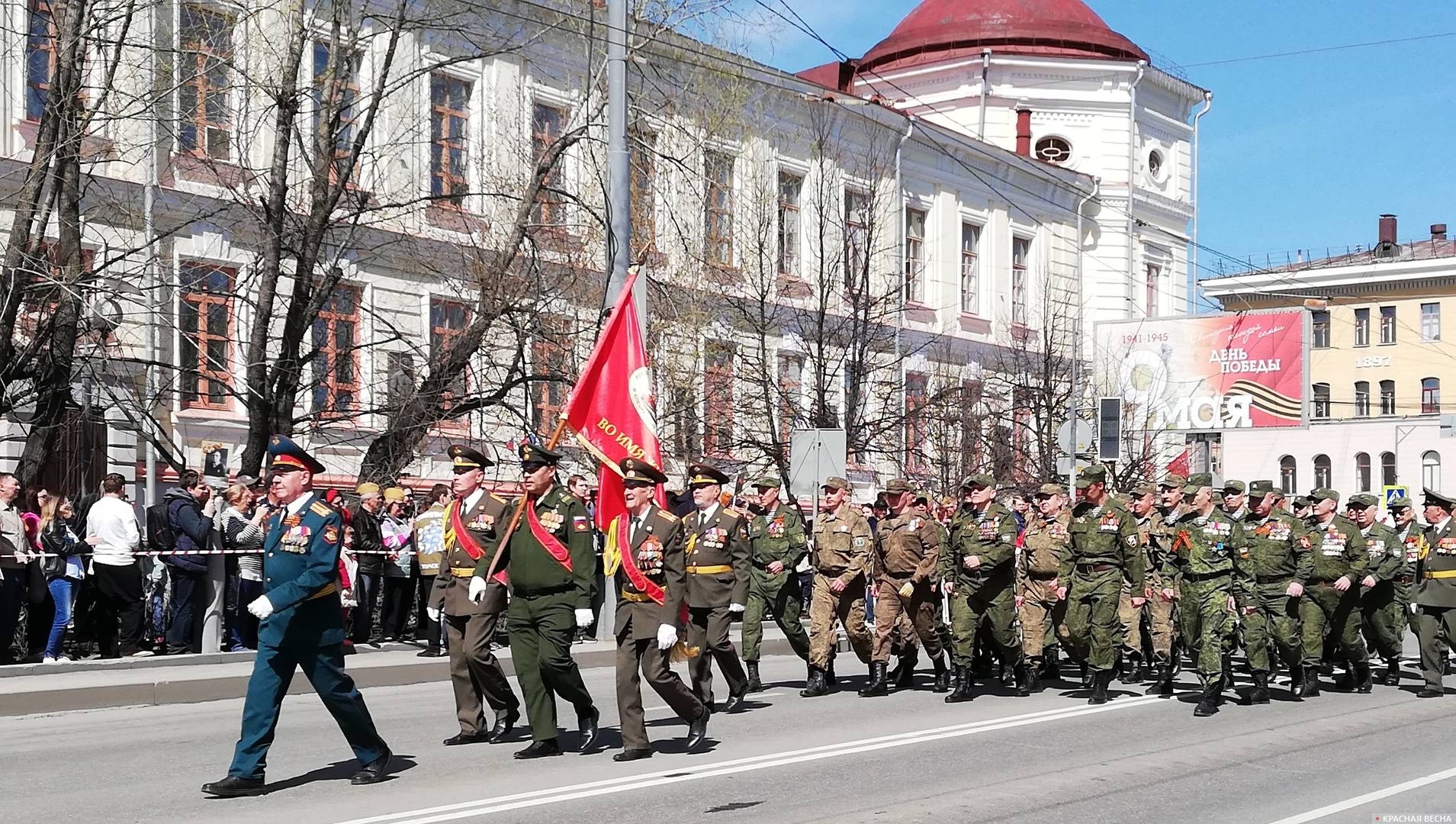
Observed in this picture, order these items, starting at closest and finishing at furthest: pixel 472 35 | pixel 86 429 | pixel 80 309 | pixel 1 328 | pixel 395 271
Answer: pixel 1 328
pixel 80 309
pixel 86 429
pixel 472 35
pixel 395 271

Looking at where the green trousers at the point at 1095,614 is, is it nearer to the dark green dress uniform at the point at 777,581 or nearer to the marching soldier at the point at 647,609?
the dark green dress uniform at the point at 777,581

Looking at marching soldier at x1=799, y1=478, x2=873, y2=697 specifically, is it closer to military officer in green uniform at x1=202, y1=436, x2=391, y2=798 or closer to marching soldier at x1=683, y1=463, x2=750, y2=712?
marching soldier at x1=683, y1=463, x2=750, y2=712

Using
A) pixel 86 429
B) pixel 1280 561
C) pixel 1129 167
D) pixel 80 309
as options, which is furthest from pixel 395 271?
pixel 1129 167

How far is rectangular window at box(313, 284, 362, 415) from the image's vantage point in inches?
941

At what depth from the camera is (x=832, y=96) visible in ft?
124

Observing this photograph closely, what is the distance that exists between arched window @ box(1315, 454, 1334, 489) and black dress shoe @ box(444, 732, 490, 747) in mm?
56937

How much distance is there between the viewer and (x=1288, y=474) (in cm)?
6456

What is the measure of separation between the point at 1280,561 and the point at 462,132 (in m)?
18.3

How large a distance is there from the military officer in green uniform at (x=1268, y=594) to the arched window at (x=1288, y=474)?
51196 millimetres

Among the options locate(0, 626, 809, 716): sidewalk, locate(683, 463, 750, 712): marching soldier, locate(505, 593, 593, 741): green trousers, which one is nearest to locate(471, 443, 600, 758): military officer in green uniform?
locate(505, 593, 593, 741): green trousers

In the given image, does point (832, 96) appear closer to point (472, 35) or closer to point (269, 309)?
point (472, 35)

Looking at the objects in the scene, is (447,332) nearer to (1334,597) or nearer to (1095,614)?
(1095,614)

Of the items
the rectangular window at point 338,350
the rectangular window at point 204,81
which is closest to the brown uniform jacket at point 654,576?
the rectangular window at point 204,81

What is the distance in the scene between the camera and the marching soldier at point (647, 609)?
10.7m
